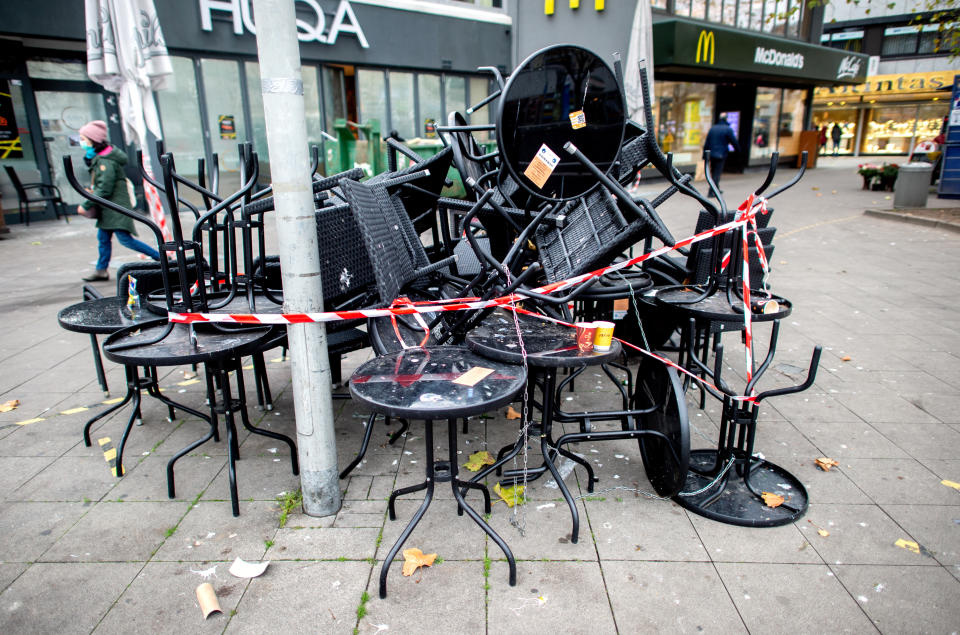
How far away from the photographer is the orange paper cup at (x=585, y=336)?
8.37ft

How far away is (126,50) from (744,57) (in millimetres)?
16780

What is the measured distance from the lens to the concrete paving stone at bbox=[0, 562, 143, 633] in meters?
2.15

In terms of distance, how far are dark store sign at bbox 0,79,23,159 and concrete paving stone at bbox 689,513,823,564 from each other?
45.6 ft

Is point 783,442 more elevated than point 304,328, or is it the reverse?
point 304,328

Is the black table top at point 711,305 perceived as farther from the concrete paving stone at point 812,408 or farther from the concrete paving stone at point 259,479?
the concrete paving stone at point 259,479

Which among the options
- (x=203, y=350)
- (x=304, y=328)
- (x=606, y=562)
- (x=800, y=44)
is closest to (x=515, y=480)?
(x=606, y=562)

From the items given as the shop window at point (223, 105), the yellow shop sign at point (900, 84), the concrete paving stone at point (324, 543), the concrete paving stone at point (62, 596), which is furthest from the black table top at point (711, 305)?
the yellow shop sign at point (900, 84)

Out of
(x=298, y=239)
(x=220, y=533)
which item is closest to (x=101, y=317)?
(x=220, y=533)

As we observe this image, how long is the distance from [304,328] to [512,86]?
1.51 metres

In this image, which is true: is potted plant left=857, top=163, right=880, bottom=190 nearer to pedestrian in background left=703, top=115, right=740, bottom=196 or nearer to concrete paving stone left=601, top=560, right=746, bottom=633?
pedestrian in background left=703, top=115, right=740, bottom=196

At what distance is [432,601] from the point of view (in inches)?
88.1

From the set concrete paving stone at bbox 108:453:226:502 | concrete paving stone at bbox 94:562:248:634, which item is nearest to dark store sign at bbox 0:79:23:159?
concrete paving stone at bbox 108:453:226:502

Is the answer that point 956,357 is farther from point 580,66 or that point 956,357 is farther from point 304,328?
point 304,328

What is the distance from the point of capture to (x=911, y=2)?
32.2 m
